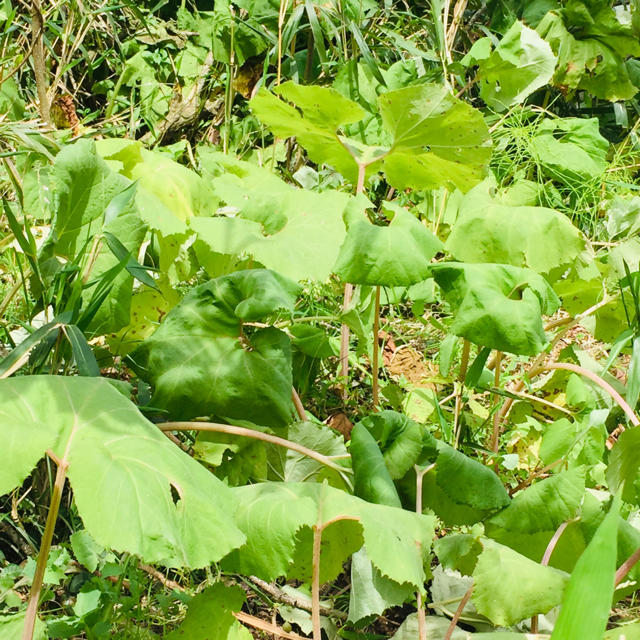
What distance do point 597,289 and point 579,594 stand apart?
1.21 metres

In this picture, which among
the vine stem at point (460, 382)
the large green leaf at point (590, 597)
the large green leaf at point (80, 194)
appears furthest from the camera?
the vine stem at point (460, 382)

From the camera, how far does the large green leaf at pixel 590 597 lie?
2.15 feet

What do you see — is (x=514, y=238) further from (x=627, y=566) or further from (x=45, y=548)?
(x=45, y=548)

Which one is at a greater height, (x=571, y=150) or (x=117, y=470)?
(x=117, y=470)

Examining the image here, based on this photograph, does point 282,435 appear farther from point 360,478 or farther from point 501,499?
point 501,499

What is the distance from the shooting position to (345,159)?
180 cm

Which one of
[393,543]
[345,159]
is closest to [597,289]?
[345,159]

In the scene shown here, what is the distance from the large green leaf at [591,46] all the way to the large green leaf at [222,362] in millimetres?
2395

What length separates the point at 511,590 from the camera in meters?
1.01

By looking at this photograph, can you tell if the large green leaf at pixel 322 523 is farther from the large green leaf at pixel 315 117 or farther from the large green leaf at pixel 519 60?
the large green leaf at pixel 519 60

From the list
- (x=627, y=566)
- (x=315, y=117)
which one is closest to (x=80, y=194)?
(x=315, y=117)

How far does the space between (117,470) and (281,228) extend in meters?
0.83

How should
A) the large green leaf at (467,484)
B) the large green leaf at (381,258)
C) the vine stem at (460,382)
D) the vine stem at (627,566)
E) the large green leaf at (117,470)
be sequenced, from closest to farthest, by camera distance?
the large green leaf at (117,470)
the vine stem at (627,566)
the large green leaf at (467,484)
the large green leaf at (381,258)
the vine stem at (460,382)

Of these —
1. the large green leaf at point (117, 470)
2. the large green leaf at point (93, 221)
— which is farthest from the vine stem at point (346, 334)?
the large green leaf at point (117, 470)
